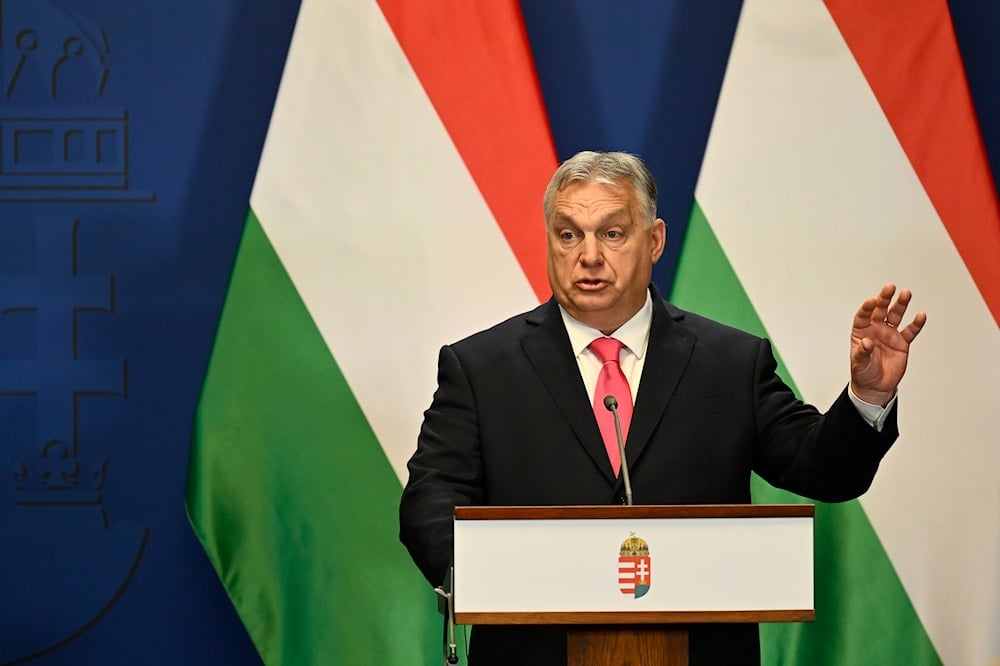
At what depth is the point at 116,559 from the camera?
3338mm

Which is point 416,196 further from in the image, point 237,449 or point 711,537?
point 711,537

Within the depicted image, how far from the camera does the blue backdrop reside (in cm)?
333

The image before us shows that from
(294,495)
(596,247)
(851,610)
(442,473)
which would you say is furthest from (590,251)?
(851,610)

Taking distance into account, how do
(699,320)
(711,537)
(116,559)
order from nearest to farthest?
(711,537), (699,320), (116,559)

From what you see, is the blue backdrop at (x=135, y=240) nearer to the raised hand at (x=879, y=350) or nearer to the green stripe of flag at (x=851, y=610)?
the green stripe of flag at (x=851, y=610)

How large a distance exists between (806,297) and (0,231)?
6.99 feet

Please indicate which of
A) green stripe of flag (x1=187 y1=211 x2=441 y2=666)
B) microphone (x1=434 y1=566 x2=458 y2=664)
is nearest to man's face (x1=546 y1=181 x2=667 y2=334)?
microphone (x1=434 y1=566 x2=458 y2=664)

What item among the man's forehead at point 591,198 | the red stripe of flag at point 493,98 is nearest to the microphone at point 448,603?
the man's forehead at point 591,198

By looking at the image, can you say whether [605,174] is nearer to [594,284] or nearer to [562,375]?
[594,284]

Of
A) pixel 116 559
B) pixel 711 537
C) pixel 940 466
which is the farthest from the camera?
pixel 116 559

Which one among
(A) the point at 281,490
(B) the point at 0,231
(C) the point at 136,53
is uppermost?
(C) the point at 136,53

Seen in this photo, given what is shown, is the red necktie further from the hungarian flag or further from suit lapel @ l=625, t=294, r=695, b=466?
the hungarian flag

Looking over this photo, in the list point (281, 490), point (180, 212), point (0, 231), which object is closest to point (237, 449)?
point (281, 490)

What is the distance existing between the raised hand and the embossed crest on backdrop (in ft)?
6.89
